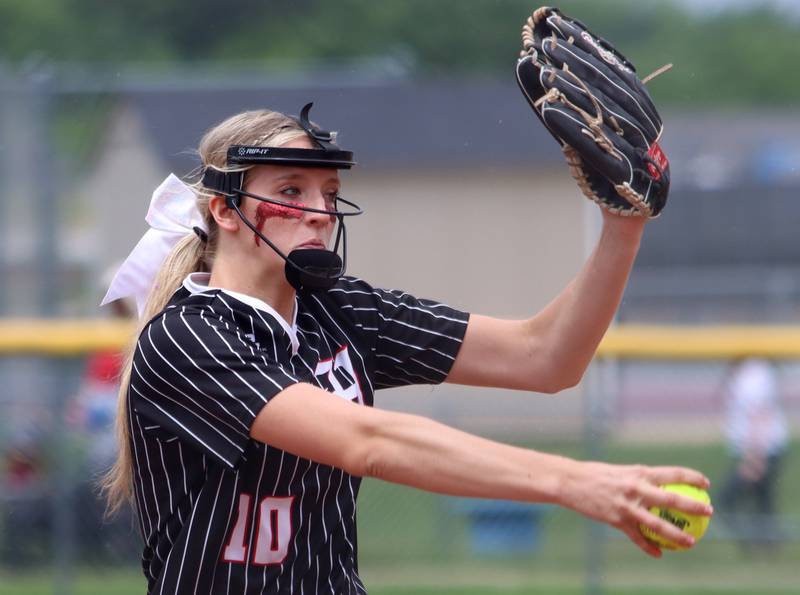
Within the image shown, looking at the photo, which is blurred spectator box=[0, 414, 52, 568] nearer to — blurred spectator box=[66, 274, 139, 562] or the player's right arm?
blurred spectator box=[66, 274, 139, 562]

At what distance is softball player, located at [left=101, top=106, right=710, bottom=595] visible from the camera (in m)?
2.13

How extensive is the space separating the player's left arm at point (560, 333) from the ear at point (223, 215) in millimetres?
633

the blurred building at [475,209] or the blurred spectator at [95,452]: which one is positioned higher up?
the blurred building at [475,209]

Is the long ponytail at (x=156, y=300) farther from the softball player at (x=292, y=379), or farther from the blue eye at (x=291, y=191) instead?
the blue eye at (x=291, y=191)

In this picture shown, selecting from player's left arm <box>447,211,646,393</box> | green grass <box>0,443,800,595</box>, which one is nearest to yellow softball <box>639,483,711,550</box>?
player's left arm <box>447,211,646,393</box>

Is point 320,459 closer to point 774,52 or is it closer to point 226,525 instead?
point 226,525

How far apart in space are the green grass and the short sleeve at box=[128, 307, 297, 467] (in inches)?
176

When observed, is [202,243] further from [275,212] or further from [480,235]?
[480,235]

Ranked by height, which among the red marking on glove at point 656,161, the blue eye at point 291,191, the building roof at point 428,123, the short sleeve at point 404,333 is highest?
the building roof at point 428,123

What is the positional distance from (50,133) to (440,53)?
28.8 m

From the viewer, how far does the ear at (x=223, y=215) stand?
2.64 metres

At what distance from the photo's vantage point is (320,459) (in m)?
2.21

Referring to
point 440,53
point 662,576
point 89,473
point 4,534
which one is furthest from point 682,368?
point 440,53

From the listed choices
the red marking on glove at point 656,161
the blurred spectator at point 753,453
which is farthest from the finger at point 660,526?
the blurred spectator at point 753,453
